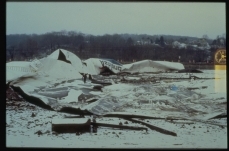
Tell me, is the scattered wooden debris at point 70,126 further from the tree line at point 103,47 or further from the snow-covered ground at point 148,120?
the tree line at point 103,47

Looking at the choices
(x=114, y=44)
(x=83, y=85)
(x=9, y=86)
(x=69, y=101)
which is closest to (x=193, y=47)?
(x=114, y=44)

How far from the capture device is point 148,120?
2479 millimetres

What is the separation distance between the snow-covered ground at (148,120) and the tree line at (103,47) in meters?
0.23

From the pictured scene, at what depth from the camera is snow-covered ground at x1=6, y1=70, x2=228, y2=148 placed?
8.02 feet

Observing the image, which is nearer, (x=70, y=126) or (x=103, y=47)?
(x=70, y=126)

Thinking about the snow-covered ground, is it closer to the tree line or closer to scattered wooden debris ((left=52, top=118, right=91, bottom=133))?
scattered wooden debris ((left=52, top=118, right=91, bottom=133))

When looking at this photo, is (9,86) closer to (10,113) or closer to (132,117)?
(10,113)

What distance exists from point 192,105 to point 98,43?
0.98 m

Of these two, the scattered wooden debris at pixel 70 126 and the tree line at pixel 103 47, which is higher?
the tree line at pixel 103 47

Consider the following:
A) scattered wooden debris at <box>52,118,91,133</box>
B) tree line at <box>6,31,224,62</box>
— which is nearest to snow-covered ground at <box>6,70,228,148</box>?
scattered wooden debris at <box>52,118,91,133</box>

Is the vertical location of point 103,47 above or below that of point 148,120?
above

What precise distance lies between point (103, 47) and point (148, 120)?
751 millimetres

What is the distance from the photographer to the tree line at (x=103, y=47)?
8.31ft

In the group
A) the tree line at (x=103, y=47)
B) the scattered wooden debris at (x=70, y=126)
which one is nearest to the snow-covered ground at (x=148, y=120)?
the scattered wooden debris at (x=70, y=126)
